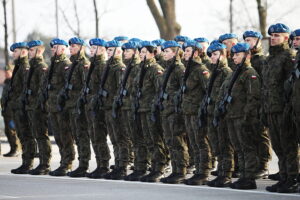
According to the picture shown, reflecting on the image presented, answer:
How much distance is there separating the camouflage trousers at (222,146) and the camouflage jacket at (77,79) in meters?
2.93

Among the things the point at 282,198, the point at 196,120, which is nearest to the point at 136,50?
the point at 196,120

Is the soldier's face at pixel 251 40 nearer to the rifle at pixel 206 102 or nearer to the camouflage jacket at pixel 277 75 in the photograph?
the rifle at pixel 206 102

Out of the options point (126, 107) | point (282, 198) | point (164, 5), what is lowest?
point (282, 198)

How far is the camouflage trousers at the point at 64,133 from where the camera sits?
729 inches

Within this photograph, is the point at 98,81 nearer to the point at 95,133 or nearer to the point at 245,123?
the point at 95,133

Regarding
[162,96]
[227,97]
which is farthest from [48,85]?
[227,97]

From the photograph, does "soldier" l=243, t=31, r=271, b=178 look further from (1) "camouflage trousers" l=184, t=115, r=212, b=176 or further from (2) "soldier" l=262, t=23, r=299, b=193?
(2) "soldier" l=262, t=23, r=299, b=193

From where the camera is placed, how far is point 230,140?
15.5 m

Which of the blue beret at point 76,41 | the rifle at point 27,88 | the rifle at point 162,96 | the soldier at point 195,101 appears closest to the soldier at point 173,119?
the rifle at point 162,96

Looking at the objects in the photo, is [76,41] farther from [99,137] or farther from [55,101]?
[99,137]

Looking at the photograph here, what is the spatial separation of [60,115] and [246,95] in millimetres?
4233

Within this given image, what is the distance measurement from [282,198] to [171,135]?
3.37 meters

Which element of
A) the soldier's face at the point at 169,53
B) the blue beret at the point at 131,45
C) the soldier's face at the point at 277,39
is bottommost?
the soldier's face at the point at 169,53

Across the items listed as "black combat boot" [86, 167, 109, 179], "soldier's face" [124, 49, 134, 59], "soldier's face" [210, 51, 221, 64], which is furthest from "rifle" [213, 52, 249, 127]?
"black combat boot" [86, 167, 109, 179]
